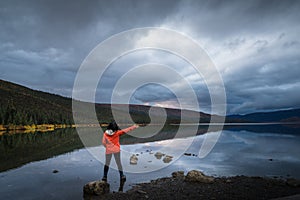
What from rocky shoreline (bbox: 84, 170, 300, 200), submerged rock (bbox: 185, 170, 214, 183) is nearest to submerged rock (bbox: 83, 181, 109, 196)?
rocky shoreline (bbox: 84, 170, 300, 200)

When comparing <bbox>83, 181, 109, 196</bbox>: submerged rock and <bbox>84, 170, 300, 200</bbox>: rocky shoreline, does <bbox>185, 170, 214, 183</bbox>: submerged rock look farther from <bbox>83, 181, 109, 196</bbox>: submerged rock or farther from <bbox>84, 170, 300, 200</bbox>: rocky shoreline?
<bbox>83, 181, 109, 196</bbox>: submerged rock

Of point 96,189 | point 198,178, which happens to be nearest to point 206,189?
point 198,178

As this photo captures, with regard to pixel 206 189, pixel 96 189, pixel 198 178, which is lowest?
pixel 206 189

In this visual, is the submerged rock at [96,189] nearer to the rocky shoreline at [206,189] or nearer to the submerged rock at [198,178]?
the rocky shoreline at [206,189]

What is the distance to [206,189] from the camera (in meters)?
9.94

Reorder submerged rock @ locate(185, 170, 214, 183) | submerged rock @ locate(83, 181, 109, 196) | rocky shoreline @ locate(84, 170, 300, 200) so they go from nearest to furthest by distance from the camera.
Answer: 1. rocky shoreline @ locate(84, 170, 300, 200)
2. submerged rock @ locate(83, 181, 109, 196)
3. submerged rock @ locate(185, 170, 214, 183)

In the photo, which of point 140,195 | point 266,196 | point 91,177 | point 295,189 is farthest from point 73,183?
point 295,189

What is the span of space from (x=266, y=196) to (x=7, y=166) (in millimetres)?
17970

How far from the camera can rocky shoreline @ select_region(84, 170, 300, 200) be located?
29.5ft

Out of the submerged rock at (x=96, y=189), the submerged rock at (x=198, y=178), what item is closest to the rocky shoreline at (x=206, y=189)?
the submerged rock at (x=198, y=178)

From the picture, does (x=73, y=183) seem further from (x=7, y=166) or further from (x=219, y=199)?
(x=7, y=166)

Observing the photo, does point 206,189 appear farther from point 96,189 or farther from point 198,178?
point 96,189

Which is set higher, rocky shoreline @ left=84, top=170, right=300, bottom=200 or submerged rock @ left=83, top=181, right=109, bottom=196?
submerged rock @ left=83, top=181, right=109, bottom=196

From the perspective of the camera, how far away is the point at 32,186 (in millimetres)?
11188
